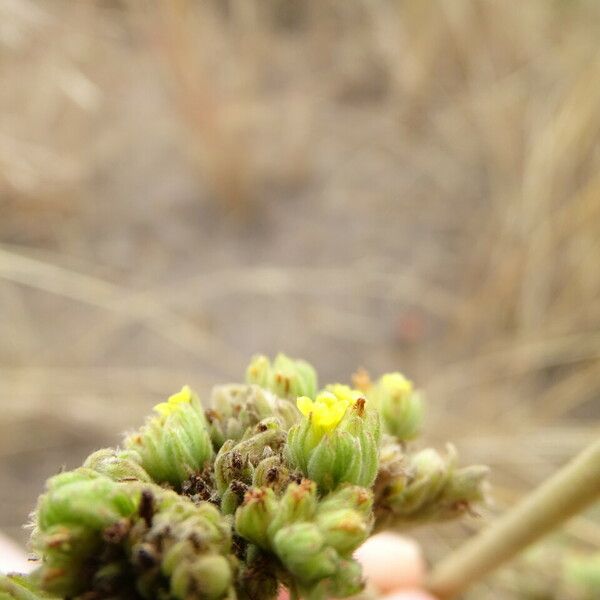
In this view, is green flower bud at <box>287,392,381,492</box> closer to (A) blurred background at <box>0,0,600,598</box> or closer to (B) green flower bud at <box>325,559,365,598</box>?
(B) green flower bud at <box>325,559,365,598</box>

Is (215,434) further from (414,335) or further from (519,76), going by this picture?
(519,76)

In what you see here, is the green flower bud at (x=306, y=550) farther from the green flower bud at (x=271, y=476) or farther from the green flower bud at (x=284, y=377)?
the green flower bud at (x=284, y=377)

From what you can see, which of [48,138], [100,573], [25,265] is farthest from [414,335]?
[100,573]

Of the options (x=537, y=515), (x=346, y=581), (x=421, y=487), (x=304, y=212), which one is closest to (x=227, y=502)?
(x=346, y=581)

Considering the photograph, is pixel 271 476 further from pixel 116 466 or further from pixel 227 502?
pixel 116 466

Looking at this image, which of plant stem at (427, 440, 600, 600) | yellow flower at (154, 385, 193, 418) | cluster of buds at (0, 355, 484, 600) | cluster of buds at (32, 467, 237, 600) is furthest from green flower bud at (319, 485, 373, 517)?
plant stem at (427, 440, 600, 600)

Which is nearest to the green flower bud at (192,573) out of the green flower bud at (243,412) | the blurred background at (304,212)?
the green flower bud at (243,412)
